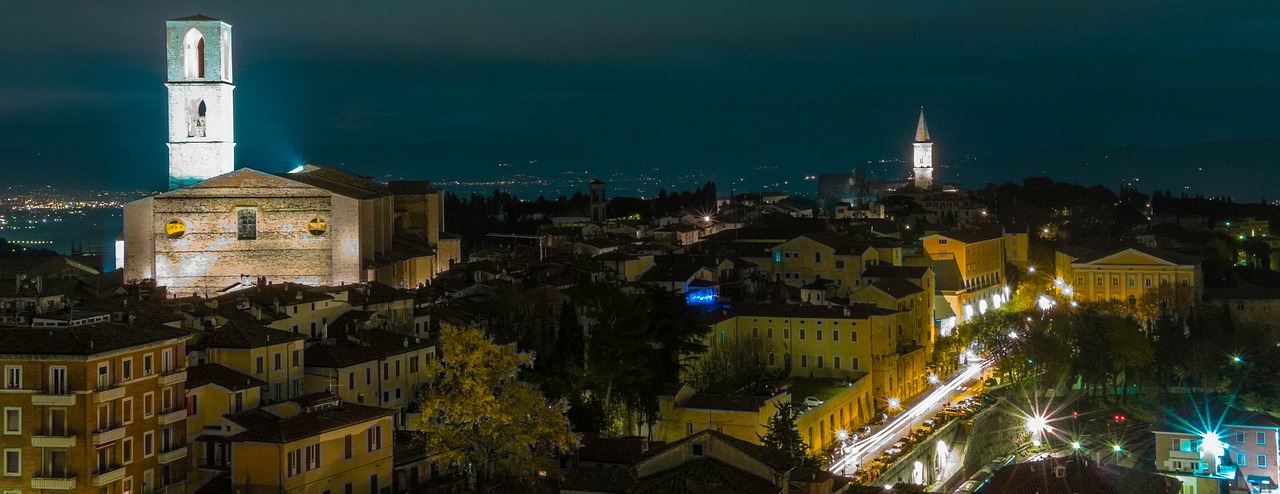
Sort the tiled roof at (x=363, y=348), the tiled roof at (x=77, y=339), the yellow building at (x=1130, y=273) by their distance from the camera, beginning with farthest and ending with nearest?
the yellow building at (x=1130, y=273)
the tiled roof at (x=363, y=348)
the tiled roof at (x=77, y=339)

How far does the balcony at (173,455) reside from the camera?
23656mm

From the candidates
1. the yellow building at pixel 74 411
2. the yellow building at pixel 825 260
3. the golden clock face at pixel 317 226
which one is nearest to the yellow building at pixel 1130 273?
the yellow building at pixel 825 260

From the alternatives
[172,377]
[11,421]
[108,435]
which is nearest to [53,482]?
[108,435]

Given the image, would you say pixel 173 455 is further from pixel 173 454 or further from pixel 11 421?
pixel 11 421

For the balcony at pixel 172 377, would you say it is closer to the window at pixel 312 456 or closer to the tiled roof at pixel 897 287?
the window at pixel 312 456

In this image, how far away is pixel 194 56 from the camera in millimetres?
40094

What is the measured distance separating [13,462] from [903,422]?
76.1ft

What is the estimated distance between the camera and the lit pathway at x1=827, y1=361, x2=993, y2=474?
108 feet

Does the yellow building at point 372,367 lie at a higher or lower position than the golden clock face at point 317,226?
lower

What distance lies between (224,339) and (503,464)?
5.92m

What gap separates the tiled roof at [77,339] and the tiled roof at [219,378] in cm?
114

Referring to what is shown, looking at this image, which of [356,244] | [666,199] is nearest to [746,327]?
[356,244]

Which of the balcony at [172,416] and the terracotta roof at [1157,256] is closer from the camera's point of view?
the balcony at [172,416]

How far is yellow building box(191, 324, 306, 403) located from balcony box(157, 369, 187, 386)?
205 centimetres
